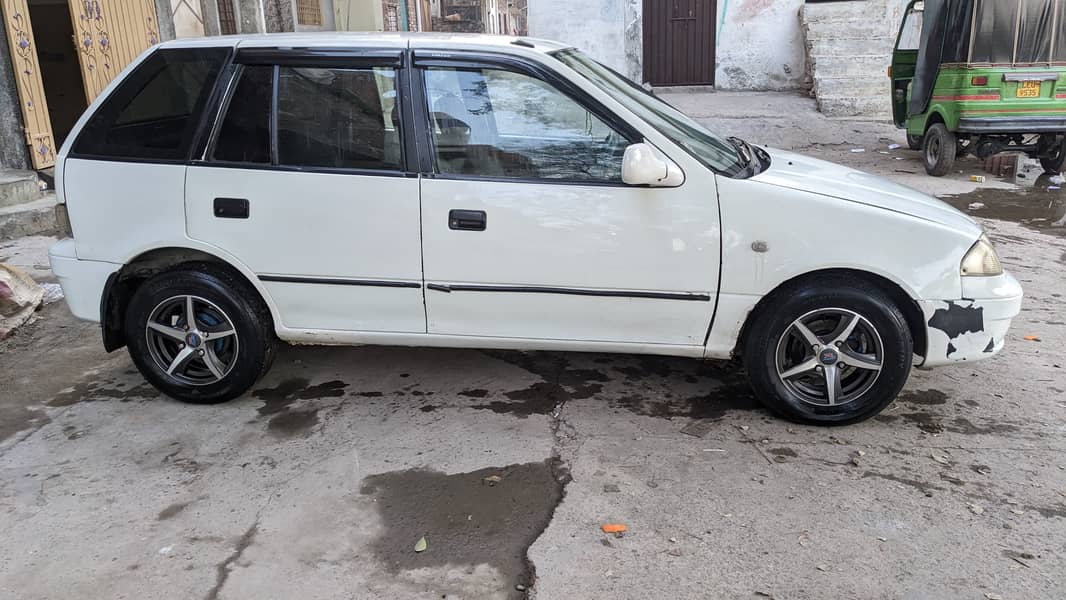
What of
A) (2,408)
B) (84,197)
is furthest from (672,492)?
(2,408)

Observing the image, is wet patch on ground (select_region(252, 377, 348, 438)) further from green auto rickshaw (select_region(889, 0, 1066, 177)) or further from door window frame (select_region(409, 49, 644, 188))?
green auto rickshaw (select_region(889, 0, 1066, 177))

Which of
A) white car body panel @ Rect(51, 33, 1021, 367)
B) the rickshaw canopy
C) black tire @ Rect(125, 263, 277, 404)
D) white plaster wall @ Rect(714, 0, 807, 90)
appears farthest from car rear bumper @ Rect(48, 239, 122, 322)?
white plaster wall @ Rect(714, 0, 807, 90)

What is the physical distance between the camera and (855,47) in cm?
1438

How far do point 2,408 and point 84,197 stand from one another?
1.22 metres

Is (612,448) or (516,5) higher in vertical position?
(516,5)

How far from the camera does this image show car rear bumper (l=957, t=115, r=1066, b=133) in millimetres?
9359

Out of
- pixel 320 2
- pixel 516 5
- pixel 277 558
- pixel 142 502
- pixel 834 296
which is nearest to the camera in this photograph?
pixel 277 558

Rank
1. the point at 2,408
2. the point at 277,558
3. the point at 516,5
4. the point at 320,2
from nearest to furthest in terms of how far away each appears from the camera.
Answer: the point at 277,558 < the point at 2,408 < the point at 320,2 < the point at 516,5

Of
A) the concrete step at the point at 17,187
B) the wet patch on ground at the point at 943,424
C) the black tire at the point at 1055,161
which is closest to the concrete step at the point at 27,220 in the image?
the concrete step at the point at 17,187

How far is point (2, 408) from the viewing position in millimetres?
4297

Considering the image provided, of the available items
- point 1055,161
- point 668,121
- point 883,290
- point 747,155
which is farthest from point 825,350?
point 1055,161

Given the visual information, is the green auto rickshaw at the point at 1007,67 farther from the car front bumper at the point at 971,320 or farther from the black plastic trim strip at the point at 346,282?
the black plastic trim strip at the point at 346,282

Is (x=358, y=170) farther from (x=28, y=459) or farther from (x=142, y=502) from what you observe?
(x=28, y=459)

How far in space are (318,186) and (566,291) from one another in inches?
49.6
